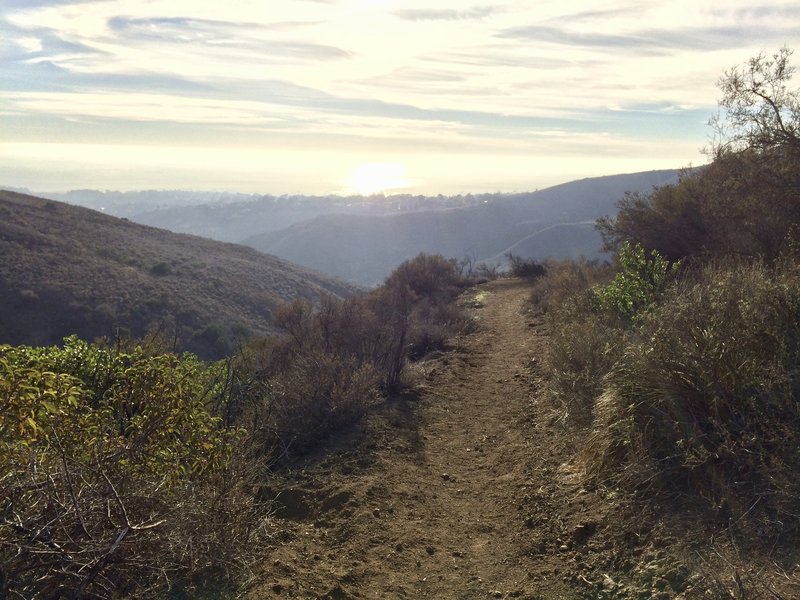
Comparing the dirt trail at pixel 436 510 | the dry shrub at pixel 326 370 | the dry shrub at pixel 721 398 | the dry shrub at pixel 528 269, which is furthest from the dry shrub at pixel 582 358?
the dry shrub at pixel 528 269

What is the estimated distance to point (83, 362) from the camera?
5.21 metres

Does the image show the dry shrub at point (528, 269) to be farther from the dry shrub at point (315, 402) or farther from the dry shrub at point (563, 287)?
the dry shrub at point (315, 402)

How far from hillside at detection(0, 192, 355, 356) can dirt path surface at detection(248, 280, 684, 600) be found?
2674cm

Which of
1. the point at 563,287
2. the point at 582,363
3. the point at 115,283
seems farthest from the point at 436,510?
the point at 115,283

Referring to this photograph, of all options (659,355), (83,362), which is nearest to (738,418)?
(659,355)

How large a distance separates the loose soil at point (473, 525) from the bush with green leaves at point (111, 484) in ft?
1.91

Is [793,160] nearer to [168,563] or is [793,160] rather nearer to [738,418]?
[738,418]

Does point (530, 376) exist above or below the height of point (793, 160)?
below

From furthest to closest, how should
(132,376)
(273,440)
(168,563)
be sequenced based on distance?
1. (273,440)
2. (132,376)
3. (168,563)

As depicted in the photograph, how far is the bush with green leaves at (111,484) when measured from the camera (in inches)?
125

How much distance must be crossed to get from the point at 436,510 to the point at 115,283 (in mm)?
40785

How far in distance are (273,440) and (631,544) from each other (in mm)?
4444

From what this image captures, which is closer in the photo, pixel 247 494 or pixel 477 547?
pixel 477 547

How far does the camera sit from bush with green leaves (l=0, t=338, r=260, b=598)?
3168 mm
